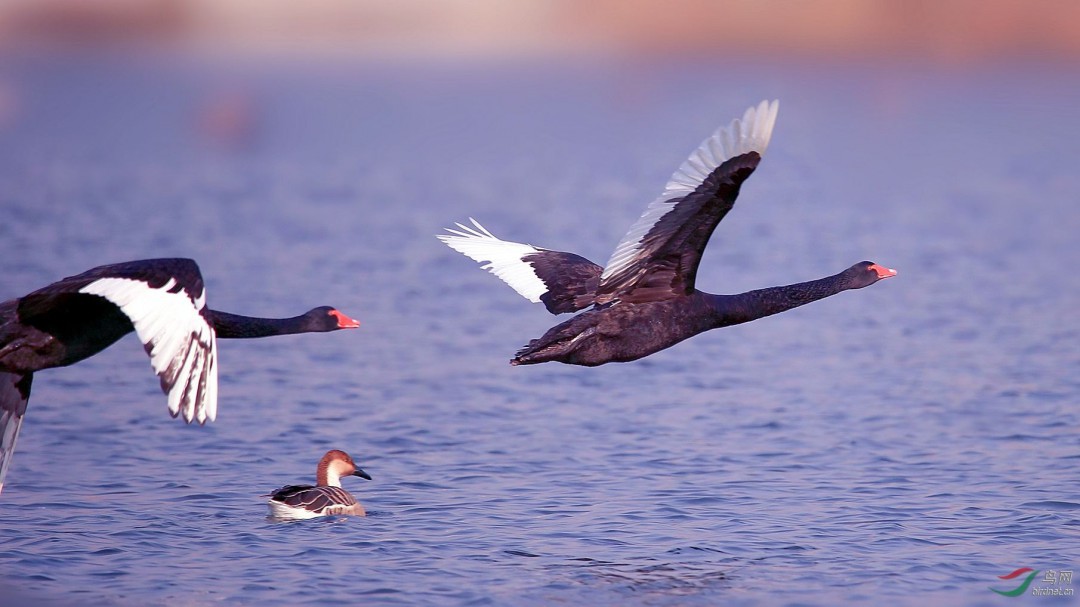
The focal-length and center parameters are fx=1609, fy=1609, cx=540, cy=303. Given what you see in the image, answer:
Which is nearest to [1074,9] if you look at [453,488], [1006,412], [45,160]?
[45,160]

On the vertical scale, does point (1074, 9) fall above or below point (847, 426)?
above

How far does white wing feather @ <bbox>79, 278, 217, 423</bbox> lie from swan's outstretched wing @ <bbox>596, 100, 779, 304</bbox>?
244 centimetres

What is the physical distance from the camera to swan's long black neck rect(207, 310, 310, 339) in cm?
936

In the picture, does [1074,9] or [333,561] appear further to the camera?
[1074,9]

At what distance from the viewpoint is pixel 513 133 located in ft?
129

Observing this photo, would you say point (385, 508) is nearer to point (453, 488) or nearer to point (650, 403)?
point (453, 488)

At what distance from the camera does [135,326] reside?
7.79 m

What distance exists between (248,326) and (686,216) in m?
2.68

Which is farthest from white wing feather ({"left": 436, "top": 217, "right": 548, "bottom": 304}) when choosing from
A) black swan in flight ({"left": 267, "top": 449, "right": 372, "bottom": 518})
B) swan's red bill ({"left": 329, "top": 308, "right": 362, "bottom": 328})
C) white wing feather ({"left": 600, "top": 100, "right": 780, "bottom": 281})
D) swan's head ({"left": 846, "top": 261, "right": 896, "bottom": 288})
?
swan's head ({"left": 846, "top": 261, "right": 896, "bottom": 288})

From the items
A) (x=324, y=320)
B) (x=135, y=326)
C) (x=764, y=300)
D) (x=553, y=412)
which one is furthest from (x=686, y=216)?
(x=553, y=412)

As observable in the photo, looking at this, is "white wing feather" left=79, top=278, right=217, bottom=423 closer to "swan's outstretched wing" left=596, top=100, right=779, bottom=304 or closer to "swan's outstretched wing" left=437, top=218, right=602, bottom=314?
"swan's outstretched wing" left=596, top=100, right=779, bottom=304

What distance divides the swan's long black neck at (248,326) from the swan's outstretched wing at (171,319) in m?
1.14

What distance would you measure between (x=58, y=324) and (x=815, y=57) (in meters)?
40.0

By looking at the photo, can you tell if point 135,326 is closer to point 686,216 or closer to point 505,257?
point 686,216
